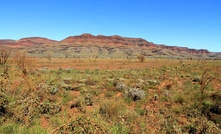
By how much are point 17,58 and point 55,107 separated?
329 inches

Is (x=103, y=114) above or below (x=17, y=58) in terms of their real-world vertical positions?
below

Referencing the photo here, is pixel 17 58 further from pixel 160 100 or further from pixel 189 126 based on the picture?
pixel 189 126

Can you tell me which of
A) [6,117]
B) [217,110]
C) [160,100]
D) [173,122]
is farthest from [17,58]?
[217,110]

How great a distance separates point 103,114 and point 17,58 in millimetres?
9989

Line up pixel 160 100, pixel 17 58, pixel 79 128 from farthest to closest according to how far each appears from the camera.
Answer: pixel 17 58, pixel 160 100, pixel 79 128

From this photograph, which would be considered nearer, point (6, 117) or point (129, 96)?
point (6, 117)

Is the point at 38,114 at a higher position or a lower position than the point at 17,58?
lower

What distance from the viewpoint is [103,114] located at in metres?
6.63

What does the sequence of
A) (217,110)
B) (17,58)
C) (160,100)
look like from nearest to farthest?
1. (217,110)
2. (160,100)
3. (17,58)

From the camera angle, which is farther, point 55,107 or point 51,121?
point 55,107

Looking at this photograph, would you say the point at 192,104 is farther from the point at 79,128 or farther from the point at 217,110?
the point at 79,128

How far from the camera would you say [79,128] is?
3221mm

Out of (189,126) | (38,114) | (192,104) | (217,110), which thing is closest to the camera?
(189,126)

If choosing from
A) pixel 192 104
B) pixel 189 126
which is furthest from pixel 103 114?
pixel 192 104
